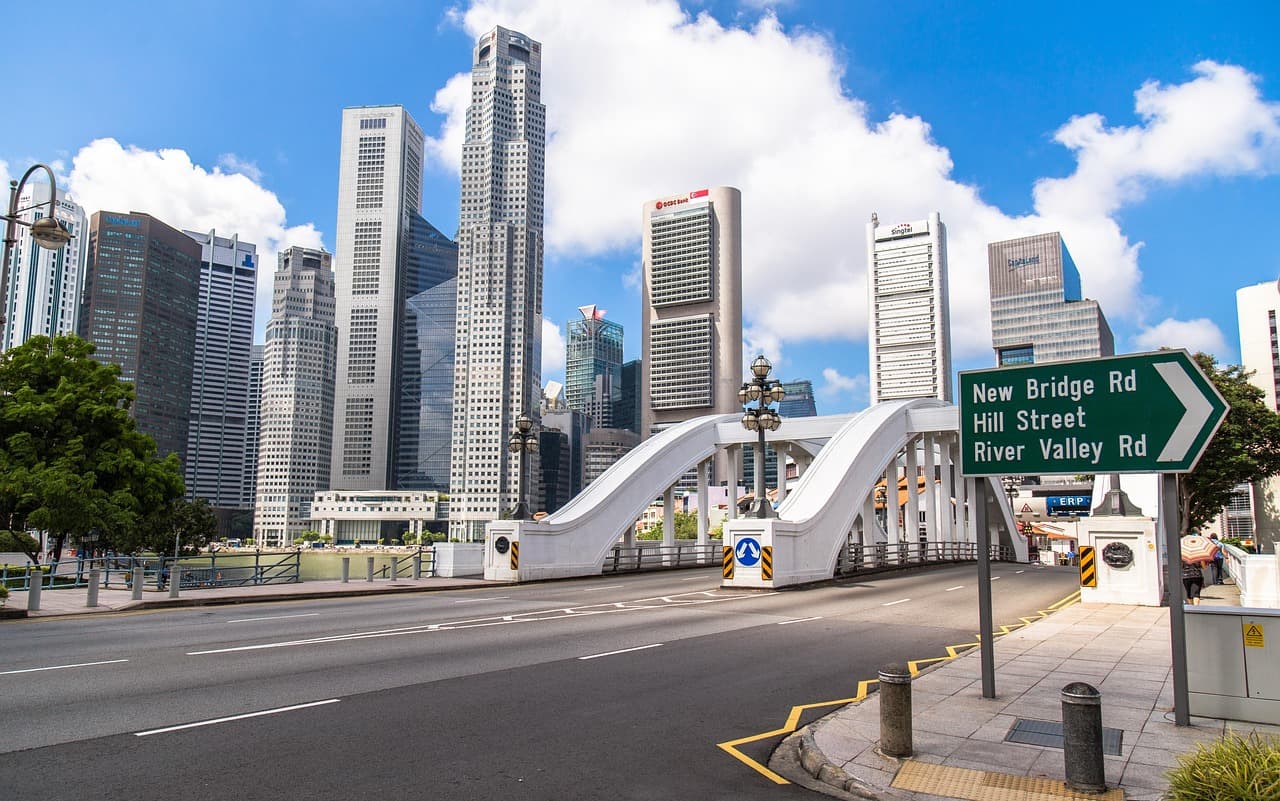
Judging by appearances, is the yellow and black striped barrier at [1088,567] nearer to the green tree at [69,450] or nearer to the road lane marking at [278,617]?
the road lane marking at [278,617]

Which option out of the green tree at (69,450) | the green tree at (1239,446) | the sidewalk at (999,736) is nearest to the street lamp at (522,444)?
the green tree at (69,450)

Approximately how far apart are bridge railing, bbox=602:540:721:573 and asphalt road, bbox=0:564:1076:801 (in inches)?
549

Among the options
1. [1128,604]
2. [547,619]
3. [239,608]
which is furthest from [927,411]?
[239,608]

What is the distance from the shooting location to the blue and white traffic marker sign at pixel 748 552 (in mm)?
23859

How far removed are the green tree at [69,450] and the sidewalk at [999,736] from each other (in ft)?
93.0

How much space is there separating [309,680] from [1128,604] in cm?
1821

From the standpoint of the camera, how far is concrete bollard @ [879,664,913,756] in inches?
260

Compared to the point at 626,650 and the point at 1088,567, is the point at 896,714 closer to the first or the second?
the point at 626,650

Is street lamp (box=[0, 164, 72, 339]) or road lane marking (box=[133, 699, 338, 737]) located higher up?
street lamp (box=[0, 164, 72, 339])

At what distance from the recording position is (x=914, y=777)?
20.0ft

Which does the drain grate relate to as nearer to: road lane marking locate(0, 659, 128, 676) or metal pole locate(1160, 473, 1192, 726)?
metal pole locate(1160, 473, 1192, 726)

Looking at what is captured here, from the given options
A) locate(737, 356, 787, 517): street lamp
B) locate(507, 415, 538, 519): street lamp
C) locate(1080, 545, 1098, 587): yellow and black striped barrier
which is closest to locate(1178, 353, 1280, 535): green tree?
locate(1080, 545, 1098, 587): yellow and black striped barrier

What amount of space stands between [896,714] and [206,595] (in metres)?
19.4

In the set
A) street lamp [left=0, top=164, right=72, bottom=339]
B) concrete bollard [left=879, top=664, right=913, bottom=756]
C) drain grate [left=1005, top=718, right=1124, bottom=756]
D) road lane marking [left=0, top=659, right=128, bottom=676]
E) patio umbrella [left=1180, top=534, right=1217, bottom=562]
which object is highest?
street lamp [left=0, top=164, right=72, bottom=339]
